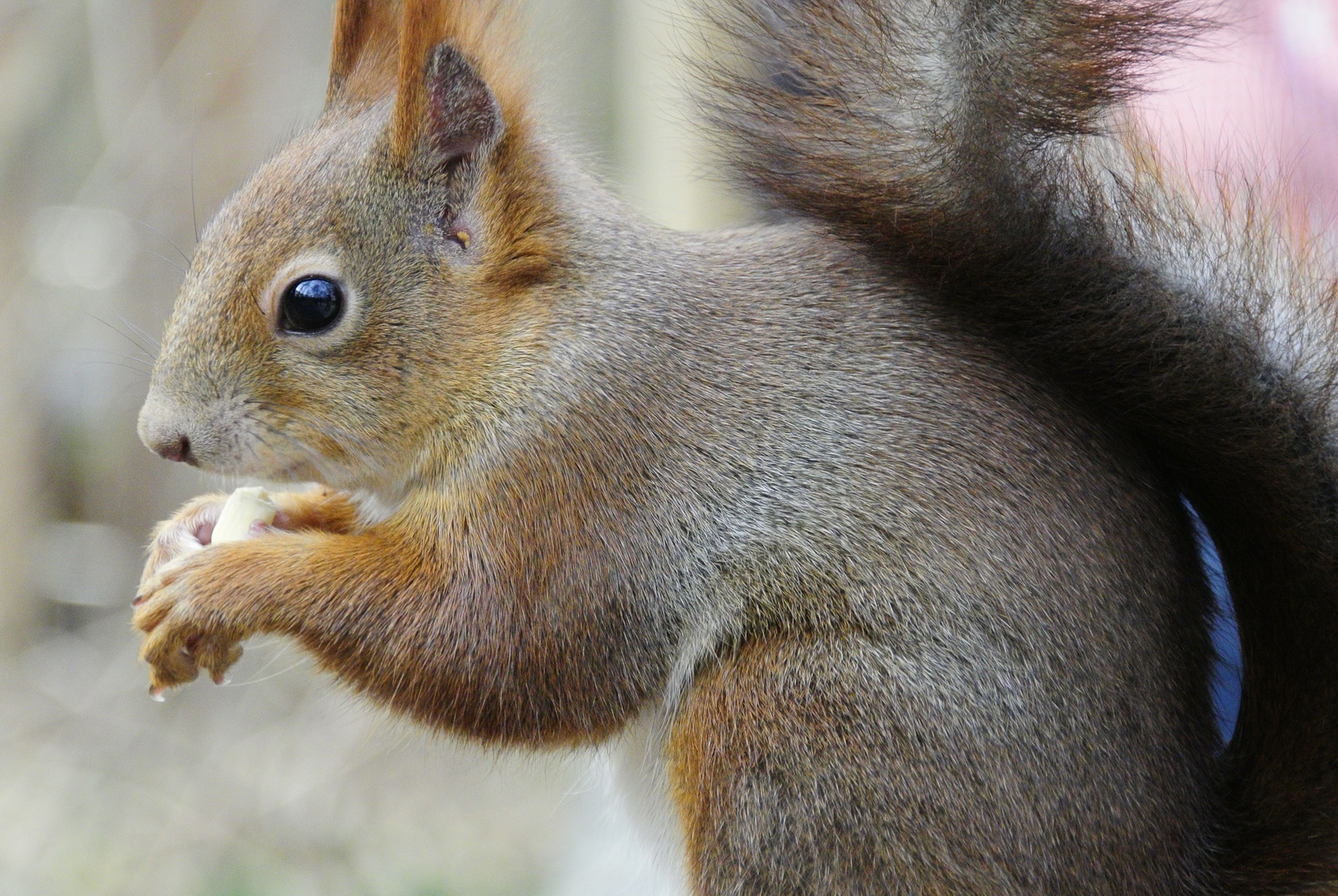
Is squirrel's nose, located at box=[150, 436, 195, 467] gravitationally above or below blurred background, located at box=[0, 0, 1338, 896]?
above

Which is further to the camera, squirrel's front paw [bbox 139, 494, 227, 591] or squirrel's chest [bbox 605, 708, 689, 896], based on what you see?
squirrel's front paw [bbox 139, 494, 227, 591]

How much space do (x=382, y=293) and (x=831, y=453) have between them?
457mm

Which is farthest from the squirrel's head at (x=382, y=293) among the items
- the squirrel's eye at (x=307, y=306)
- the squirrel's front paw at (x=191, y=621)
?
the squirrel's front paw at (x=191, y=621)

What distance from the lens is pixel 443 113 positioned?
3.86 feet

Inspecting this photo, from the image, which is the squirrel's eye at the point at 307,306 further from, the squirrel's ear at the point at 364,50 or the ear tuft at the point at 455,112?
→ the squirrel's ear at the point at 364,50

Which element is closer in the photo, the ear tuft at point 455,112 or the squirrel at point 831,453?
the squirrel at point 831,453

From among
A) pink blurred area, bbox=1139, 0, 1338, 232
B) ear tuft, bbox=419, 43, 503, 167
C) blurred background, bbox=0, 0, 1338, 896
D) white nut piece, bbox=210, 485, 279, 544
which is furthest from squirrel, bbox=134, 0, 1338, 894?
blurred background, bbox=0, 0, 1338, 896

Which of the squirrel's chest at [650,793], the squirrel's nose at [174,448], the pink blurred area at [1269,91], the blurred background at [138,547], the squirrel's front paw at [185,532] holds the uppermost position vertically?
the pink blurred area at [1269,91]

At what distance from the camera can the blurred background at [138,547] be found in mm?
2732

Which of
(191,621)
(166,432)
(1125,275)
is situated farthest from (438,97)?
(1125,275)

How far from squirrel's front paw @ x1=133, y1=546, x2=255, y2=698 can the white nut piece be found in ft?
0.27

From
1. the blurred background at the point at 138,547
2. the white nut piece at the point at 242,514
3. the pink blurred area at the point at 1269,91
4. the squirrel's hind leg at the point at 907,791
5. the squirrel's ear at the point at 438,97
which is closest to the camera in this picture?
the squirrel's hind leg at the point at 907,791

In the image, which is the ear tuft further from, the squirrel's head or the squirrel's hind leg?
the squirrel's hind leg

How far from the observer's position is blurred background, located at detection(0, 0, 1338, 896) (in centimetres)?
273
